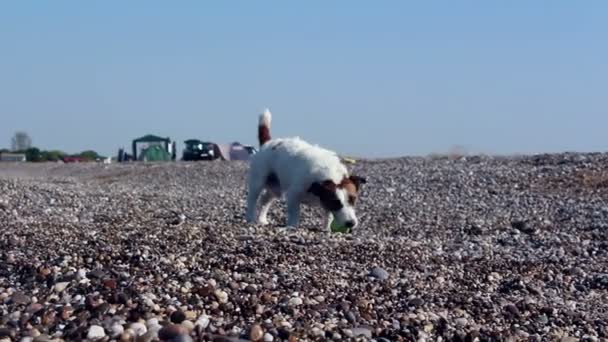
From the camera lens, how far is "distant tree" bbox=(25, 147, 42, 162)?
226 feet

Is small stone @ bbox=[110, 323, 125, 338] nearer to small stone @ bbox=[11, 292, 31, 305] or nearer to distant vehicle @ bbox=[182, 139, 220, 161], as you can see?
small stone @ bbox=[11, 292, 31, 305]

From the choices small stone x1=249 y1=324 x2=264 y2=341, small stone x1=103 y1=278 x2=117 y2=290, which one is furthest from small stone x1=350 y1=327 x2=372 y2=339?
small stone x1=103 y1=278 x2=117 y2=290

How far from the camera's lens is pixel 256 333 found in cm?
503

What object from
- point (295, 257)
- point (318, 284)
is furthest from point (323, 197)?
point (318, 284)

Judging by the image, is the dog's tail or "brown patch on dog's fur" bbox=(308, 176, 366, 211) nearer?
"brown patch on dog's fur" bbox=(308, 176, 366, 211)

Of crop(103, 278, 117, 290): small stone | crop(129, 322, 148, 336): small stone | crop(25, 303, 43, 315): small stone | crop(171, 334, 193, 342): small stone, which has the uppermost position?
crop(103, 278, 117, 290): small stone

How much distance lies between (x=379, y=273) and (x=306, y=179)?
4.71 metres

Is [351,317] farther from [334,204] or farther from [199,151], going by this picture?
[199,151]

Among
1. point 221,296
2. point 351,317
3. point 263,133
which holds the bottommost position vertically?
point 351,317

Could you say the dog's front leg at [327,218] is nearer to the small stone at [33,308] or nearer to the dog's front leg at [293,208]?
the dog's front leg at [293,208]

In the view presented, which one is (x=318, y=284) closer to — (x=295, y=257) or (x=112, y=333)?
(x=295, y=257)

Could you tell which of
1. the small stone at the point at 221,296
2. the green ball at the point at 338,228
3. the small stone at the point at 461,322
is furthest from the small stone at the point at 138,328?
the green ball at the point at 338,228

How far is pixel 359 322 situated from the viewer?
18.7 feet

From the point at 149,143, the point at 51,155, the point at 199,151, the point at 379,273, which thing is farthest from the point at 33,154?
the point at 379,273
